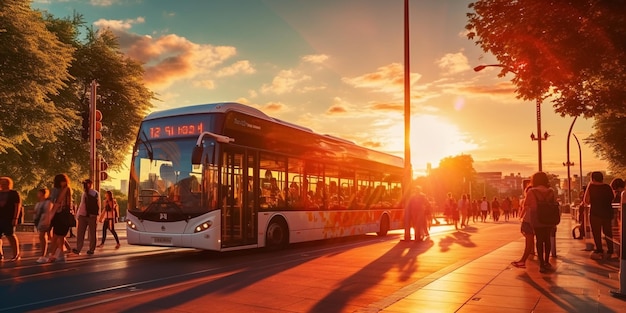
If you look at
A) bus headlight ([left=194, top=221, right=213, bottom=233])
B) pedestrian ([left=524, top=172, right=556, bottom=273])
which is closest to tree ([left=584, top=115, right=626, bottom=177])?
pedestrian ([left=524, top=172, right=556, bottom=273])

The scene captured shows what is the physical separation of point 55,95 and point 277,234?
61.7 feet

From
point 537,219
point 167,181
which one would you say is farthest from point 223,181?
point 537,219

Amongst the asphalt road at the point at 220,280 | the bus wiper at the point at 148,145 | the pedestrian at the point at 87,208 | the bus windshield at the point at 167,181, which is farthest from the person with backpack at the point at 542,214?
the pedestrian at the point at 87,208

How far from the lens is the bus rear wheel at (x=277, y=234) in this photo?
14.3 meters

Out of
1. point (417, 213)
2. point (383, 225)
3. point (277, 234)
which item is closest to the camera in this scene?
point (277, 234)

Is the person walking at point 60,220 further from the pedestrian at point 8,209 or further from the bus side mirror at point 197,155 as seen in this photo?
the bus side mirror at point 197,155

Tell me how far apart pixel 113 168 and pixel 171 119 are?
2257cm

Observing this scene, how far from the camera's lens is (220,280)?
9.56 meters

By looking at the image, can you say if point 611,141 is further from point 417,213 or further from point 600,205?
point 600,205

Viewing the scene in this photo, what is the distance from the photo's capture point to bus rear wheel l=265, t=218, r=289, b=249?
14281 millimetres

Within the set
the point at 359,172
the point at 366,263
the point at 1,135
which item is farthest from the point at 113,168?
the point at 366,263

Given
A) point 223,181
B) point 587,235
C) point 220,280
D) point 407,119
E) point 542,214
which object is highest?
point 407,119

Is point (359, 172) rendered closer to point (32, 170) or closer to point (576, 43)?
point (576, 43)

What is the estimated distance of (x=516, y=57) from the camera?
13.9m
